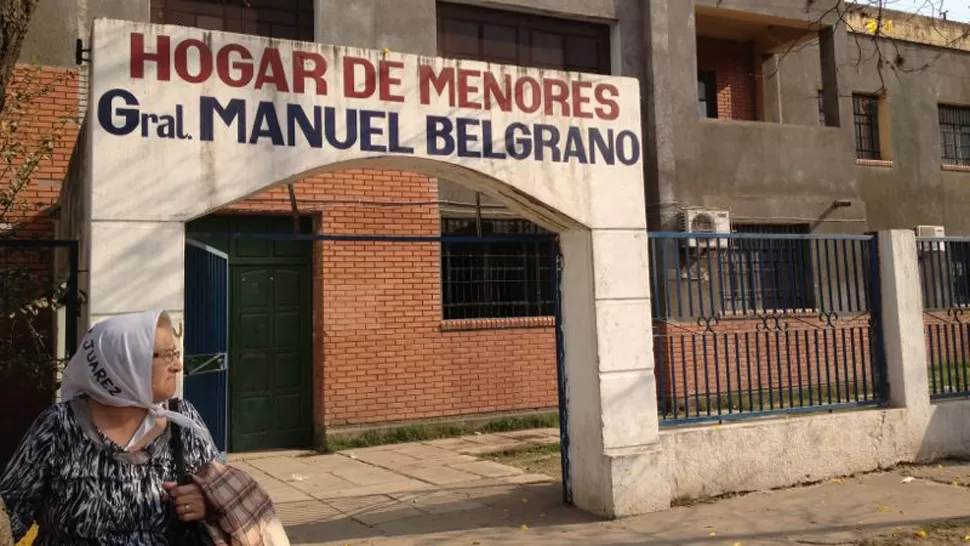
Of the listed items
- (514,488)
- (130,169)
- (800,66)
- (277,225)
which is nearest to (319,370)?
(277,225)

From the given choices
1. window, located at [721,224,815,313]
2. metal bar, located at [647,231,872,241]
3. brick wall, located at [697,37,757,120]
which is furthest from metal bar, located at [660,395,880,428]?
brick wall, located at [697,37,757,120]

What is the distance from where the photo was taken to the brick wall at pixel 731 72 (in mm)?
13109

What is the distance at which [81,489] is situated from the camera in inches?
89.2

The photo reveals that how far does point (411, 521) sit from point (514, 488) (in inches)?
51.8

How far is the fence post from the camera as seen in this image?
24.7 ft

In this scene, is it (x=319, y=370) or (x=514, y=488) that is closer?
(x=514, y=488)

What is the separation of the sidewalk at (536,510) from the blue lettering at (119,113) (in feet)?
10.1

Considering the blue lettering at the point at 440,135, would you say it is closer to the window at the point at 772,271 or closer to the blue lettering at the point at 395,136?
the blue lettering at the point at 395,136

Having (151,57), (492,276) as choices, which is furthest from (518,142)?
(492,276)

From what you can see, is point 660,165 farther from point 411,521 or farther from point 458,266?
point 411,521

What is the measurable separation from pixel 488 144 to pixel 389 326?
170 inches

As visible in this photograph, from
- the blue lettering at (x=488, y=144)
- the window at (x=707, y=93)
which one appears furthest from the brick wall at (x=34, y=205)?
the window at (x=707, y=93)

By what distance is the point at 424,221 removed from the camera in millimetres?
9859

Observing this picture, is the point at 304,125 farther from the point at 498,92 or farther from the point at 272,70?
the point at 498,92
